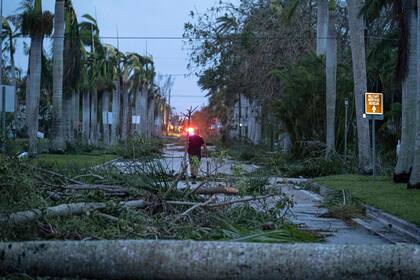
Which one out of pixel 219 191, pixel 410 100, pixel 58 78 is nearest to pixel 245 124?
pixel 58 78

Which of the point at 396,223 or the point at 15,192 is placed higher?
the point at 15,192

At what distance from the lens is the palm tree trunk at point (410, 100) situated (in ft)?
59.9

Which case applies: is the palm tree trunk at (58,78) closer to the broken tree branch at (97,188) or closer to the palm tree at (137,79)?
the broken tree branch at (97,188)

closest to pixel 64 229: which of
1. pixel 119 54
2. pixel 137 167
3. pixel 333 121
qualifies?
pixel 137 167

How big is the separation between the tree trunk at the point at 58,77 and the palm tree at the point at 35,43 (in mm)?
810

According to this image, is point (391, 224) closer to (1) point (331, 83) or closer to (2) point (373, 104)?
(2) point (373, 104)

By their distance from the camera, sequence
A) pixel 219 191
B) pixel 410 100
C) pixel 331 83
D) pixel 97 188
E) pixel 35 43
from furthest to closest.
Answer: pixel 35 43 < pixel 331 83 < pixel 410 100 < pixel 219 191 < pixel 97 188

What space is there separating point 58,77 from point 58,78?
0.18 ft

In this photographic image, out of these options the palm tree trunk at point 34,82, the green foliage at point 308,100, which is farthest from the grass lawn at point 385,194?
the palm tree trunk at point 34,82

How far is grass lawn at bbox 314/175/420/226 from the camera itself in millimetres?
12492

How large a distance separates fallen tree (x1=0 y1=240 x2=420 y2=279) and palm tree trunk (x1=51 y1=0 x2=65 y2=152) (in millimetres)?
28064

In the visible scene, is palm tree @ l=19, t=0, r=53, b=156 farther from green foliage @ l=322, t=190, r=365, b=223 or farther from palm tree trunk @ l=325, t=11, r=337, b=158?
green foliage @ l=322, t=190, r=365, b=223

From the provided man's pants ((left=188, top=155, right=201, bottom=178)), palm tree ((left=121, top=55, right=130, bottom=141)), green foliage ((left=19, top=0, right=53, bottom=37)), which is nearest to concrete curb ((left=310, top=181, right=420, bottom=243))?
man's pants ((left=188, top=155, right=201, bottom=178))

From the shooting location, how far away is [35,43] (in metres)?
31.5
